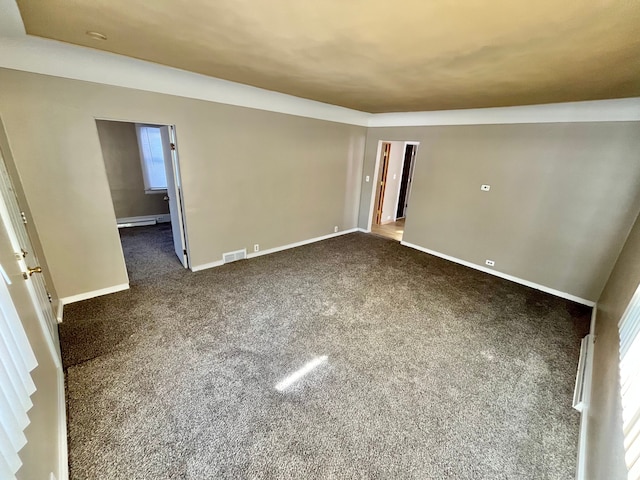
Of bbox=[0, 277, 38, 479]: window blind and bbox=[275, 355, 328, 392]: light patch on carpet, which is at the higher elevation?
bbox=[0, 277, 38, 479]: window blind

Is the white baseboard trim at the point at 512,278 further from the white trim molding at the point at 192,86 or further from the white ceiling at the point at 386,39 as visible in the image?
the white ceiling at the point at 386,39

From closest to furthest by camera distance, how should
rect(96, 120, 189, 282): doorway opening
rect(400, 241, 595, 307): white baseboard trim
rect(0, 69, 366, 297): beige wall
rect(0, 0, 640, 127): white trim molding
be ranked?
rect(0, 0, 640, 127): white trim molding → rect(0, 69, 366, 297): beige wall → rect(400, 241, 595, 307): white baseboard trim → rect(96, 120, 189, 282): doorway opening

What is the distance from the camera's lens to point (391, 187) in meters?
6.68

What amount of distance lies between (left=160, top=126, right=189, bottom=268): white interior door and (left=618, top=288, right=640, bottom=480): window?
415cm

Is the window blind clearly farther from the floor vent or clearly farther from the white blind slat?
the floor vent

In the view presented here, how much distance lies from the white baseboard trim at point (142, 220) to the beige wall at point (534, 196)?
5.49 metres

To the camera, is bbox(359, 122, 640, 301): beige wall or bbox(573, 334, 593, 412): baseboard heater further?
bbox(359, 122, 640, 301): beige wall

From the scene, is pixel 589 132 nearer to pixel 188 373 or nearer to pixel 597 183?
pixel 597 183

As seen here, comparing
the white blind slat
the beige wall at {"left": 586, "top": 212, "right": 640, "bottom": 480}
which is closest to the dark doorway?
the beige wall at {"left": 586, "top": 212, "right": 640, "bottom": 480}

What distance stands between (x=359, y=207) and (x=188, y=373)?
488 centimetres

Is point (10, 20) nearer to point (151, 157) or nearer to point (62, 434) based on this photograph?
point (62, 434)

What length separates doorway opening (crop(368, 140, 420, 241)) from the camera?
5918 mm

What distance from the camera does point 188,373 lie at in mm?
2119

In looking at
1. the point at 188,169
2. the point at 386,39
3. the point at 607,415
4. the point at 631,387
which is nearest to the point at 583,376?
the point at 607,415
